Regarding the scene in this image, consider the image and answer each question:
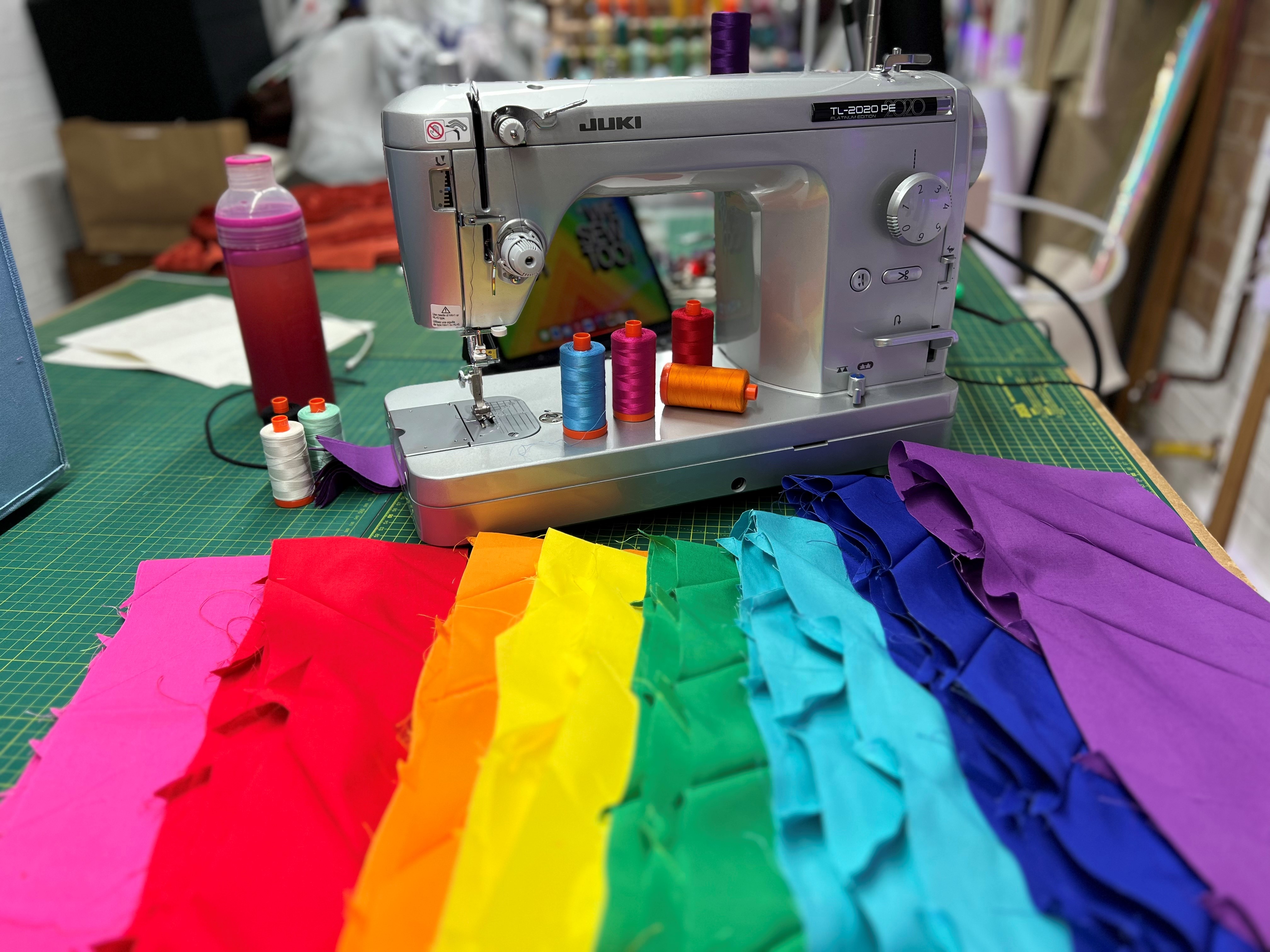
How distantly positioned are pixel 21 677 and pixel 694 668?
0.80 metres

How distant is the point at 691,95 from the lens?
120 cm

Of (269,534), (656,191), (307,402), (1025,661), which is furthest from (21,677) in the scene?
(1025,661)

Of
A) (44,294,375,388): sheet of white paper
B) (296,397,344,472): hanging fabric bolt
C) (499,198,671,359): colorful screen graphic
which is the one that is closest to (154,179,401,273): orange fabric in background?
(44,294,375,388): sheet of white paper

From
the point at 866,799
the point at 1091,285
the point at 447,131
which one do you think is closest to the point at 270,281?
the point at 447,131

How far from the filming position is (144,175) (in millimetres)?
2760

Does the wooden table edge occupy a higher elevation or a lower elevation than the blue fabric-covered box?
lower

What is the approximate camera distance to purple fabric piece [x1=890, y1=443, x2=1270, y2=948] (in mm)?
748

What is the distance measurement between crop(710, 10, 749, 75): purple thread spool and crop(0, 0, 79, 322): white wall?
2.59m

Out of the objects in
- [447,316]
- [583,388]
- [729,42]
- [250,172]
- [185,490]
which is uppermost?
[729,42]

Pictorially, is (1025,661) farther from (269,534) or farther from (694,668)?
(269,534)

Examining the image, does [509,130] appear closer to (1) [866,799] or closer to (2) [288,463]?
(2) [288,463]

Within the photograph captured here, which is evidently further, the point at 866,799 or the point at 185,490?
the point at 185,490

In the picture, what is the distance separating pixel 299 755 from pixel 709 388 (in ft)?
2.53

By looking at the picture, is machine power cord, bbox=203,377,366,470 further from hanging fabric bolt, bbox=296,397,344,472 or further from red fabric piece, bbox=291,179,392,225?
red fabric piece, bbox=291,179,392,225
